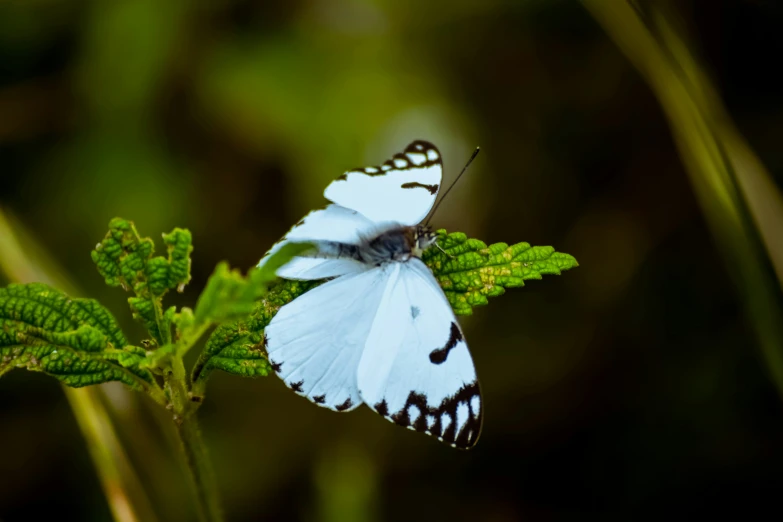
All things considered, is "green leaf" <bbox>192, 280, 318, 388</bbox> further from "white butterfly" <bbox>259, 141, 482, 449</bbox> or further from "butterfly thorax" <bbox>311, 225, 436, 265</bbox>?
"butterfly thorax" <bbox>311, 225, 436, 265</bbox>

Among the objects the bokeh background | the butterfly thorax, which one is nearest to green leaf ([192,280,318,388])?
the butterfly thorax

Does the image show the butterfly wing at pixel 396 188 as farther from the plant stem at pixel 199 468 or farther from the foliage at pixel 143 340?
the plant stem at pixel 199 468

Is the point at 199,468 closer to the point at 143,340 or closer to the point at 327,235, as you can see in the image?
the point at 143,340

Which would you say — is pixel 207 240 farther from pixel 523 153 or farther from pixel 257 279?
pixel 257 279

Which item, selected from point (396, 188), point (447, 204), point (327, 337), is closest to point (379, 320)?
point (327, 337)

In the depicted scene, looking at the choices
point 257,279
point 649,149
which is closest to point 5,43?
point 257,279
